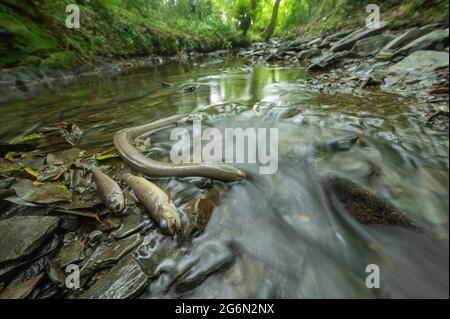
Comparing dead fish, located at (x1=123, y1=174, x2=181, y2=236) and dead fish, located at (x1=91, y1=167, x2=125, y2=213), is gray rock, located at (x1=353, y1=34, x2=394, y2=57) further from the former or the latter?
dead fish, located at (x1=91, y1=167, x2=125, y2=213)

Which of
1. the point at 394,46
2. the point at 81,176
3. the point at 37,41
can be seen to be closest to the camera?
the point at 81,176

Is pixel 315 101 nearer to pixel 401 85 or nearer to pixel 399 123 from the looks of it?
pixel 401 85

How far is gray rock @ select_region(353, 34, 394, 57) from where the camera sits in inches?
264

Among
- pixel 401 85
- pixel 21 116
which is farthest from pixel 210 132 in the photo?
pixel 21 116

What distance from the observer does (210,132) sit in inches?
156

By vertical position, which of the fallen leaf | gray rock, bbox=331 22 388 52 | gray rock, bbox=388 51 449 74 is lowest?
the fallen leaf

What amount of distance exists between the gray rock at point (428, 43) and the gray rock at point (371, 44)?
1.64 metres

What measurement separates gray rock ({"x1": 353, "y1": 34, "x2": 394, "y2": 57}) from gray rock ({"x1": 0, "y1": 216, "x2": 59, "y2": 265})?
8.71 metres

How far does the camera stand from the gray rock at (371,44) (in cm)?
672

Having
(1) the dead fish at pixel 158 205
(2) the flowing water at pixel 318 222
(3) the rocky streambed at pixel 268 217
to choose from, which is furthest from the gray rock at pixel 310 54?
(1) the dead fish at pixel 158 205

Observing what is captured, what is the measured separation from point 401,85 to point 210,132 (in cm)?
387

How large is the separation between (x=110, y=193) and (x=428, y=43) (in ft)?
17.1

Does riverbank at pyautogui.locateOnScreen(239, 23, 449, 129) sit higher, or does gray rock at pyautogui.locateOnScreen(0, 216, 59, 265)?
riverbank at pyautogui.locateOnScreen(239, 23, 449, 129)

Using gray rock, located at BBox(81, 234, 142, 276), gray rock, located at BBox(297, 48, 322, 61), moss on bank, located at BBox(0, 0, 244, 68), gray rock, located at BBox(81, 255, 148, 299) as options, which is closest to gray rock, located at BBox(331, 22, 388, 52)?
gray rock, located at BBox(297, 48, 322, 61)
